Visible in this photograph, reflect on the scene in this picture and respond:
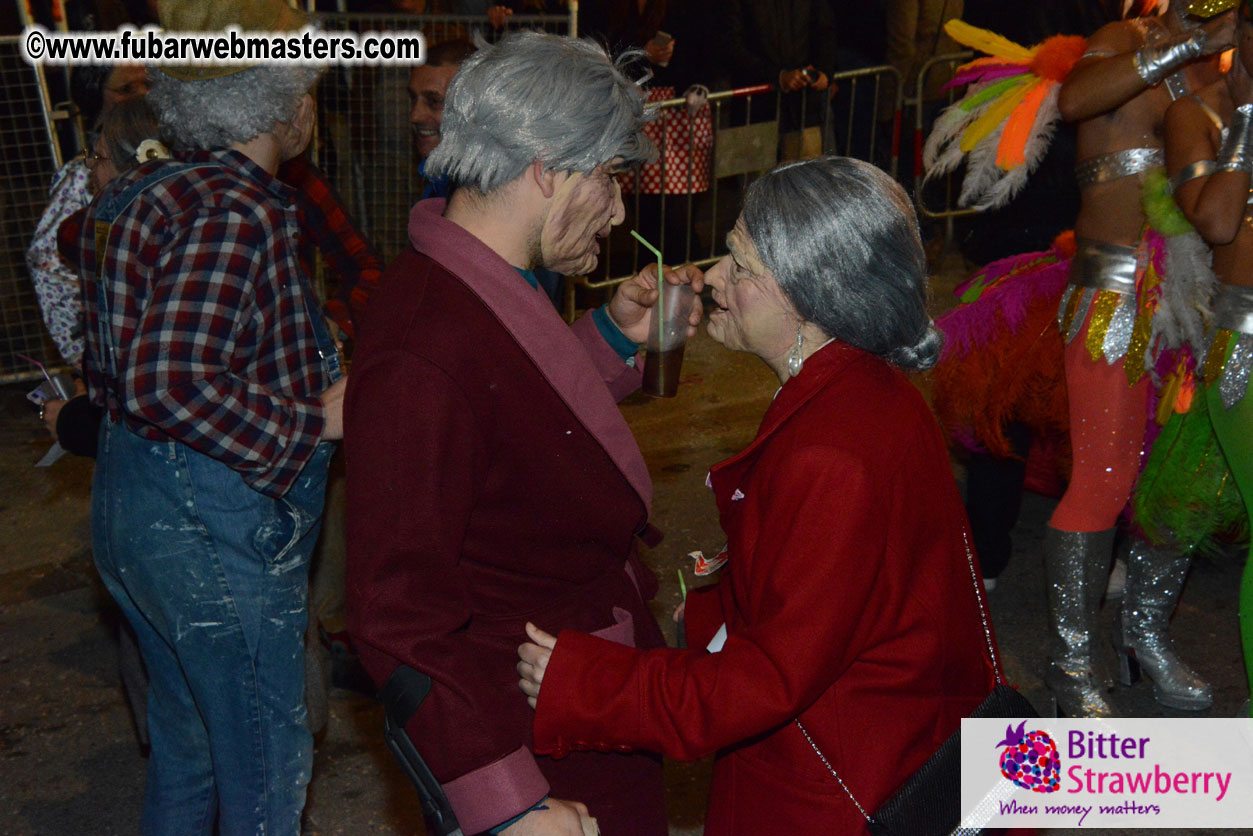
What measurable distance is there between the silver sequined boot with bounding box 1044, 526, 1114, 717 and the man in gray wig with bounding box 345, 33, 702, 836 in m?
2.03

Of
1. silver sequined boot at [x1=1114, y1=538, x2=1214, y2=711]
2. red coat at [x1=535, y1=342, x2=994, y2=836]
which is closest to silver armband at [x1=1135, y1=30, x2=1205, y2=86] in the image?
silver sequined boot at [x1=1114, y1=538, x2=1214, y2=711]

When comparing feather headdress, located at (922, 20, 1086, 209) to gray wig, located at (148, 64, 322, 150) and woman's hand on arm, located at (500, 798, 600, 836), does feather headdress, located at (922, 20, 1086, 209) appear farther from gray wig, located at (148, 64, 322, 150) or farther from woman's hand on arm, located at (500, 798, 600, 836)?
woman's hand on arm, located at (500, 798, 600, 836)

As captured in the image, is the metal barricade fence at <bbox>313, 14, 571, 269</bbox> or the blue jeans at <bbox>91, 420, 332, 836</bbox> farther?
the metal barricade fence at <bbox>313, 14, 571, 269</bbox>

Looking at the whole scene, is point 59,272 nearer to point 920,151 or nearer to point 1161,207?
point 1161,207

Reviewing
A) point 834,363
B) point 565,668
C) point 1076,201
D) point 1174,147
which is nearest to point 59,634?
point 565,668

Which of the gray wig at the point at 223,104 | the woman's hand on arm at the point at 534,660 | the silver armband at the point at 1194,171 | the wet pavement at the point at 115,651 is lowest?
the wet pavement at the point at 115,651

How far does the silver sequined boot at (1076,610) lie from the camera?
3.64m

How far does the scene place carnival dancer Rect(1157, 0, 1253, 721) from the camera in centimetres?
293

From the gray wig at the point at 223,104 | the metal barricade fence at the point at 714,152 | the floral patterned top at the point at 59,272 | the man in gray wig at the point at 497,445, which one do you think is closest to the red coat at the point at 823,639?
the man in gray wig at the point at 497,445

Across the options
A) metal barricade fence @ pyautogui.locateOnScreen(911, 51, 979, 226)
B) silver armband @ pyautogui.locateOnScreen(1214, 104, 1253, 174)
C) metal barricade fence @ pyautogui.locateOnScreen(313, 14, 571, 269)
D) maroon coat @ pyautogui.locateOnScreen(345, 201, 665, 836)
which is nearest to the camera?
maroon coat @ pyautogui.locateOnScreen(345, 201, 665, 836)

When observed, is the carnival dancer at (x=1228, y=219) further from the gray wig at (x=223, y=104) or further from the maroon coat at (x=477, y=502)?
the gray wig at (x=223, y=104)

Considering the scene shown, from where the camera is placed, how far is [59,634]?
435 centimetres

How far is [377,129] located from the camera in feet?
20.7

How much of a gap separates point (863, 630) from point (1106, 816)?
76.8 inches
